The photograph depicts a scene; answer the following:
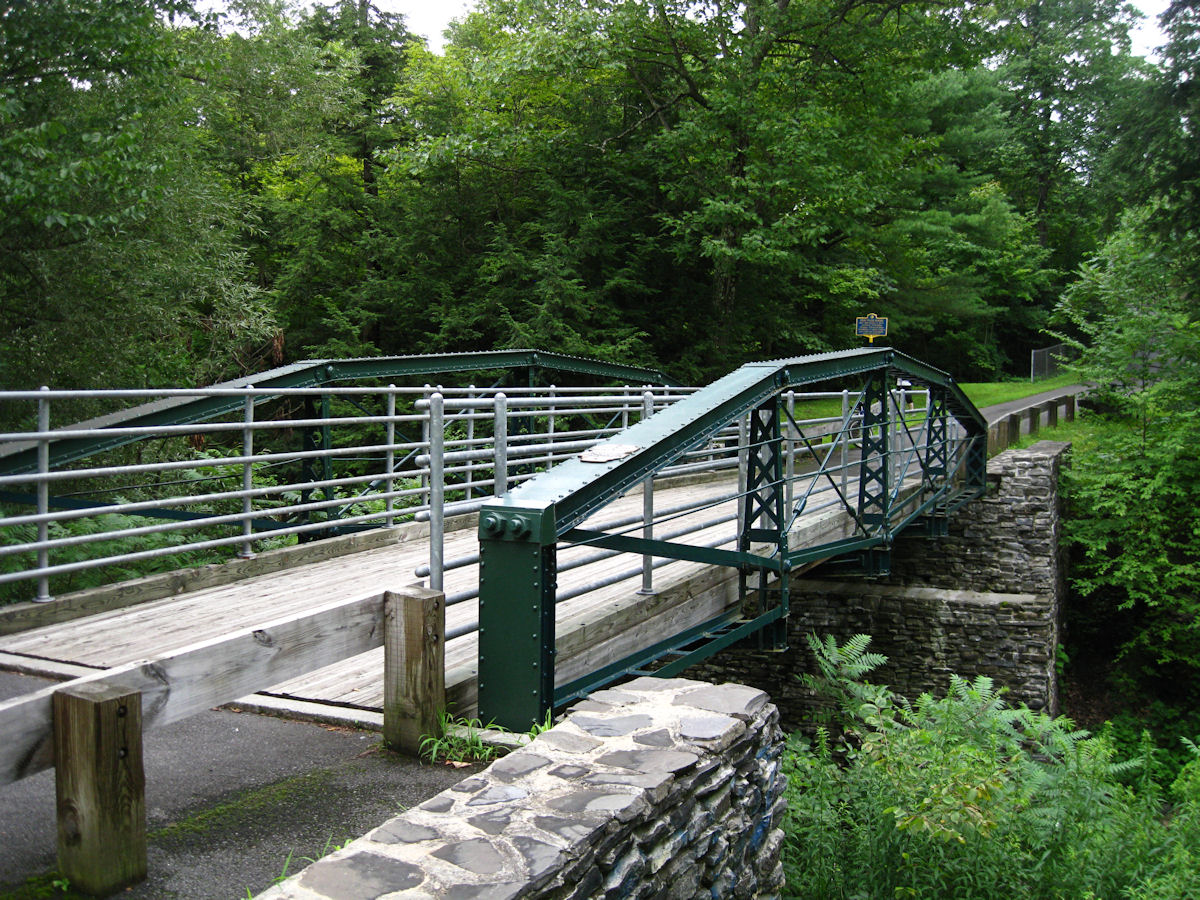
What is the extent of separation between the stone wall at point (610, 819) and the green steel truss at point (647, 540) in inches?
26.3

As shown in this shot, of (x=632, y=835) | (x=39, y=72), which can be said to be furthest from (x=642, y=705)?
(x=39, y=72)

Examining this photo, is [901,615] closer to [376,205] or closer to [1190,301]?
[1190,301]

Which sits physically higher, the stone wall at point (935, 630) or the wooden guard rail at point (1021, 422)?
the wooden guard rail at point (1021, 422)

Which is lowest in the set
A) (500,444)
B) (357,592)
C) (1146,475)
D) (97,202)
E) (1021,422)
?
(1146,475)

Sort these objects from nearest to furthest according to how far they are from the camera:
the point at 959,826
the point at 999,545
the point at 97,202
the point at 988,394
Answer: the point at 959,826 < the point at 97,202 < the point at 999,545 < the point at 988,394

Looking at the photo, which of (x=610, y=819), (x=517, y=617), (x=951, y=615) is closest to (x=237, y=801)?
(x=517, y=617)

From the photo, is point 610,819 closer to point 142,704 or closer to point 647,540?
point 142,704

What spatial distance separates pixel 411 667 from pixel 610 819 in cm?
151

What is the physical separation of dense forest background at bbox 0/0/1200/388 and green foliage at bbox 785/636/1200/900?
9.14m

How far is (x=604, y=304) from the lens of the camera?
71.9 ft

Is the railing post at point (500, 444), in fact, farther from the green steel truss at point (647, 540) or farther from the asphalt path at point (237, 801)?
the asphalt path at point (237, 801)

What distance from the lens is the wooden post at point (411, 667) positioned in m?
3.98

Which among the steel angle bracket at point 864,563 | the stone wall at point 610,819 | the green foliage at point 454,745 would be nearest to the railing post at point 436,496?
the green foliage at point 454,745

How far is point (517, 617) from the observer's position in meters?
4.34
